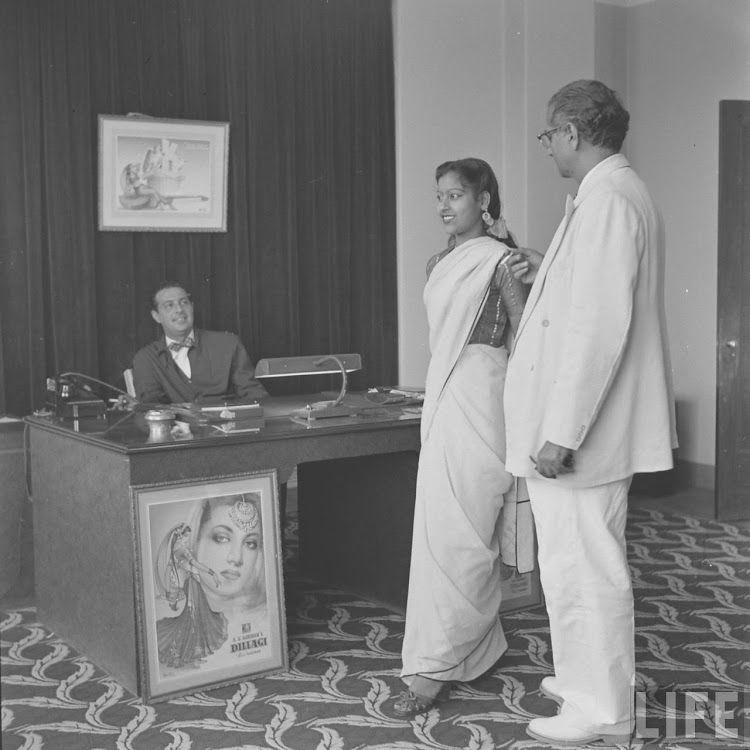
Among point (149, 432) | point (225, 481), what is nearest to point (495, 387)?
point (225, 481)

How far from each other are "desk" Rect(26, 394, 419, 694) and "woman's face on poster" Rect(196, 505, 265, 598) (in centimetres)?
17

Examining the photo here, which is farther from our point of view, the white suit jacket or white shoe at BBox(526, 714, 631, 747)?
white shoe at BBox(526, 714, 631, 747)

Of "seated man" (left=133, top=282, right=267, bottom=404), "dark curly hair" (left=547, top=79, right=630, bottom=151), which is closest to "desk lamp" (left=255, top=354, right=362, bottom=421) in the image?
"seated man" (left=133, top=282, right=267, bottom=404)

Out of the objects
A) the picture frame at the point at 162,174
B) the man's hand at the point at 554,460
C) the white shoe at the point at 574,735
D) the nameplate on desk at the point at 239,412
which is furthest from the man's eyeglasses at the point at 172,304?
the white shoe at the point at 574,735

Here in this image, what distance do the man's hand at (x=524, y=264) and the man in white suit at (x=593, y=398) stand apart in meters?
0.38

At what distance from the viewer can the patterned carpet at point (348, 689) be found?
119 inches

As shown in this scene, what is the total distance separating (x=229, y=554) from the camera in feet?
11.4

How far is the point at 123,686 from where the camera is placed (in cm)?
342

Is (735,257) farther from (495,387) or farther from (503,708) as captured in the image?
(503,708)

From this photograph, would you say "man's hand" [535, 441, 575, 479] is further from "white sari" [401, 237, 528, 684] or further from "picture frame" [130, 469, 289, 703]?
"picture frame" [130, 469, 289, 703]

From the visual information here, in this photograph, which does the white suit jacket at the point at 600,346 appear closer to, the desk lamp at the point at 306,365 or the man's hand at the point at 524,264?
the man's hand at the point at 524,264

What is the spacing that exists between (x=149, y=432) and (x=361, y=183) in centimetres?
313

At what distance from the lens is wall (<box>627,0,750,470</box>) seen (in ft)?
22.2

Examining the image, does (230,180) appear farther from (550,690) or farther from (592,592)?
(592,592)
